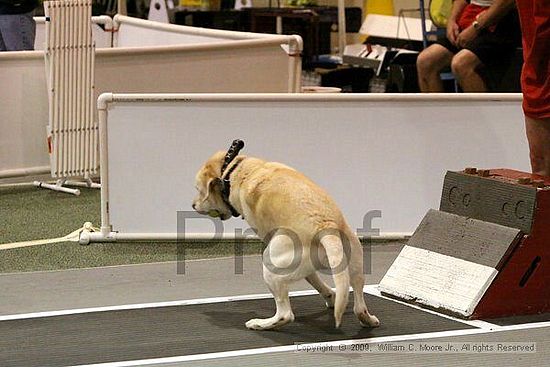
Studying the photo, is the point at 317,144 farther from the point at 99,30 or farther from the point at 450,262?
the point at 99,30

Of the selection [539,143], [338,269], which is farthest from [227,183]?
[539,143]

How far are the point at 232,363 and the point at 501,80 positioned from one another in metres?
4.31

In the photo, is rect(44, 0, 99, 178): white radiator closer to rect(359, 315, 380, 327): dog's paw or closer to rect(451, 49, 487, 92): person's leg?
rect(451, 49, 487, 92): person's leg

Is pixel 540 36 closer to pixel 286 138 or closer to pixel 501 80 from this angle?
pixel 286 138

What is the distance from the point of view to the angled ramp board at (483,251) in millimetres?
4320

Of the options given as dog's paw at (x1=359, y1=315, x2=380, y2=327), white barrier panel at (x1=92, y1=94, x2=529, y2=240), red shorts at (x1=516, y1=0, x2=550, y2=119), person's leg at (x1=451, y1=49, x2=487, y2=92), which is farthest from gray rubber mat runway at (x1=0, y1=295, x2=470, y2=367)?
person's leg at (x1=451, y1=49, x2=487, y2=92)

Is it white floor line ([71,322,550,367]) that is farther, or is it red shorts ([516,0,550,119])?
red shorts ([516,0,550,119])

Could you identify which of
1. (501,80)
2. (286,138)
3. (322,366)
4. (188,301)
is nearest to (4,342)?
(188,301)

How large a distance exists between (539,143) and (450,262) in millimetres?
778

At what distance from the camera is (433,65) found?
8.10 meters

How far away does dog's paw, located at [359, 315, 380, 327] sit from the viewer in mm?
4219

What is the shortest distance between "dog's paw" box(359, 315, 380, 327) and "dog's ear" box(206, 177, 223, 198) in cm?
76

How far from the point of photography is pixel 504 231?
4375 mm

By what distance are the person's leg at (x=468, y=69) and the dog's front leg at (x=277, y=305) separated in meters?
3.71
